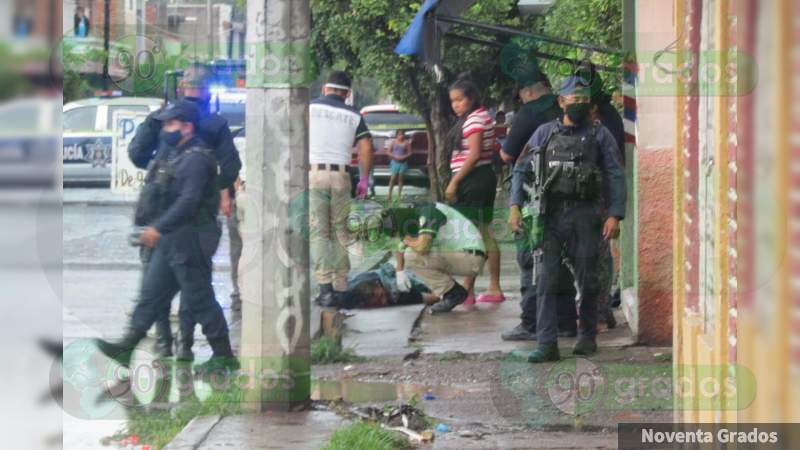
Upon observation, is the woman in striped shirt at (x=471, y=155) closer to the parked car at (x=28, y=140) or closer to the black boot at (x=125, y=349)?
the black boot at (x=125, y=349)

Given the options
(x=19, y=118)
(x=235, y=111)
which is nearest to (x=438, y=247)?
(x=235, y=111)

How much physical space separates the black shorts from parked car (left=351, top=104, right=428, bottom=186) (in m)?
0.33

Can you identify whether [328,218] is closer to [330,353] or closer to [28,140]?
[330,353]

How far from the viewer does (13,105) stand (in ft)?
11.8

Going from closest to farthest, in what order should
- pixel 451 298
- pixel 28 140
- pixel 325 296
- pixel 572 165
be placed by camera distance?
pixel 28 140
pixel 572 165
pixel 325 296
pixel 451 298

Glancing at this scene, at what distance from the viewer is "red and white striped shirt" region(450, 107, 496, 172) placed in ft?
25.7

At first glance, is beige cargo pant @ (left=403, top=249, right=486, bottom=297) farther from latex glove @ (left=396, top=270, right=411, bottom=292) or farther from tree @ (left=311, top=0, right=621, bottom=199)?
tree @ (left=311, top=0, right=621, bottom=199)

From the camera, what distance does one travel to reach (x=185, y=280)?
266 inches

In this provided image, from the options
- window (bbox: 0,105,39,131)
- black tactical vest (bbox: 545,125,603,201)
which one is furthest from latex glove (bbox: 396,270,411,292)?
window (bbox: 0,105,39,131)

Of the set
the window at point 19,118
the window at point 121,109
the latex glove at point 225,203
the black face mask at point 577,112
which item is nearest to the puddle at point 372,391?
the latex glove at point 225,203

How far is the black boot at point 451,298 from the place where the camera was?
8.55 meters

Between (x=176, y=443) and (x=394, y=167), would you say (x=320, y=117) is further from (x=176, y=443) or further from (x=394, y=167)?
(x=176, y=443)

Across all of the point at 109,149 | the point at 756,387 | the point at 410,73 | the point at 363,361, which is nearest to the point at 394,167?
the point at 410,73

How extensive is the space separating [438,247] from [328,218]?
940 mm
